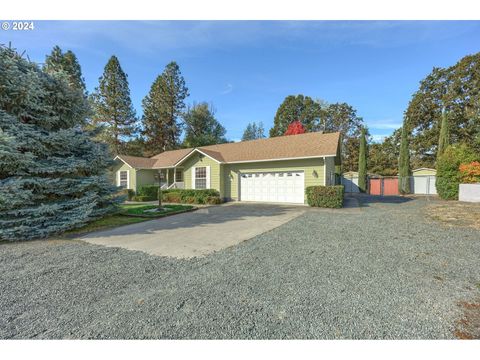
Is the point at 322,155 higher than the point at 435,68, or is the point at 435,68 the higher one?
the point at 435,68

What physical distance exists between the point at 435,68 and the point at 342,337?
37.5 metres

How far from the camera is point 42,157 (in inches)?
269

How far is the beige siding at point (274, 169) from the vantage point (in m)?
12.4

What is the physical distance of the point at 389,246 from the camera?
16.3 ft

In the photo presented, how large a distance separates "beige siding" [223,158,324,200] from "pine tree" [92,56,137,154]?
825 inches

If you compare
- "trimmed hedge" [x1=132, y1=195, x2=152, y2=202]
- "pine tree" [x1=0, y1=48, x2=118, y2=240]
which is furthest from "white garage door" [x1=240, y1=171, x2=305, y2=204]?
"pine tree" [x1=0, y1=48, x2=118, y2=240]

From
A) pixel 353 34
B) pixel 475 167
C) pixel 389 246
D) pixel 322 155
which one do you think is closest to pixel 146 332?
pixel 389 246

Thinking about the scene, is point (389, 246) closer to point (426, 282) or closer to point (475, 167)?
point (426, 282)

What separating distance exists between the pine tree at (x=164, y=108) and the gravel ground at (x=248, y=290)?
96.2 feet

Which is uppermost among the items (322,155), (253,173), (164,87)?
(164,87)

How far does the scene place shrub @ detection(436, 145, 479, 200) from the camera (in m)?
14.3

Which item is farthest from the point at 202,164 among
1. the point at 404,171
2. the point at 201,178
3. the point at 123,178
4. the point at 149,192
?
the point at 404,171

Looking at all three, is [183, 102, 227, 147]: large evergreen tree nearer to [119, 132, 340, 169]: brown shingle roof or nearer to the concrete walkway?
[119, 132, 340, 169]: brown shingle roof

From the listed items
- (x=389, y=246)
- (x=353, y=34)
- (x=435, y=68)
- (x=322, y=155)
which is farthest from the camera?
(x=435, y=68)
